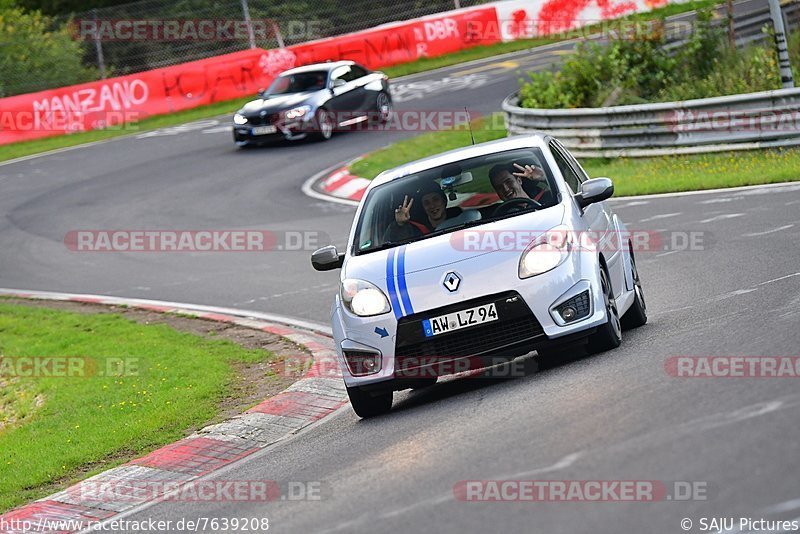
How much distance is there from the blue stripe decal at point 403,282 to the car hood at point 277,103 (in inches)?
763

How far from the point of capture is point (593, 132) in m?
20.2

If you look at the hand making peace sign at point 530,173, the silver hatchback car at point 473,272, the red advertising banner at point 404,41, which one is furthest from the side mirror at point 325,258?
the red advertising banner at point 404,41

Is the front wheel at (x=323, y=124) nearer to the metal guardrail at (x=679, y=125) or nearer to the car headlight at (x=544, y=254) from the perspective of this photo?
the metal guardrail at (x=679, y=125)

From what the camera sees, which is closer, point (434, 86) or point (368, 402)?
point (368, 402)

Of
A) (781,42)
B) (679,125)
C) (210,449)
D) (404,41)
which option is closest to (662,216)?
(679,125)

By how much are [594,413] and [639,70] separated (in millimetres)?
16477

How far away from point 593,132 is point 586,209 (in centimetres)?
1122

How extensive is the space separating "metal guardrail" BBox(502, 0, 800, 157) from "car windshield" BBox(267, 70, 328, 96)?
7448 millimetres

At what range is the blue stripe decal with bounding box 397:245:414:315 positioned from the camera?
8195 mm

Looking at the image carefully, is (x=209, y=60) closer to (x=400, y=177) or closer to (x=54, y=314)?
(x=54, y=314)

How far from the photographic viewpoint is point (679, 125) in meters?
18.9

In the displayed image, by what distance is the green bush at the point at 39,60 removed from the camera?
3334cm

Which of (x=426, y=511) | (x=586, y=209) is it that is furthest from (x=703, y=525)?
(x=586, y=209)

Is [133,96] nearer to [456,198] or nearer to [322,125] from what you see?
[322,125]
